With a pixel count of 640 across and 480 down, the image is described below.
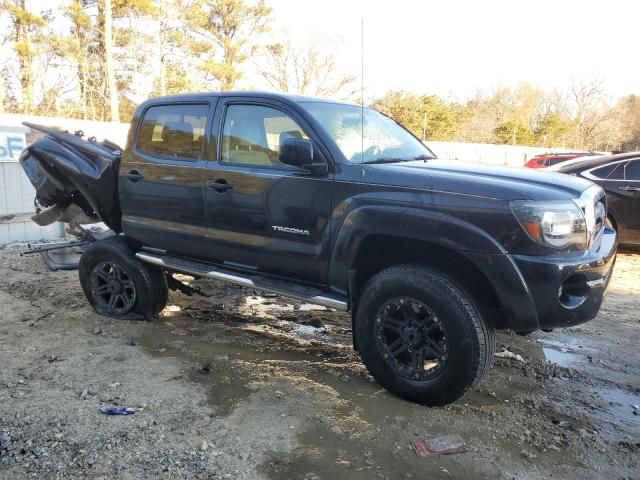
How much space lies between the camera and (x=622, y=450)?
3043 mm

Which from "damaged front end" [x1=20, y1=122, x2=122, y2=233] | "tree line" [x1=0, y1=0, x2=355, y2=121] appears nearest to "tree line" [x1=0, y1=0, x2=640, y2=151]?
"tree line" [x1=0, y1=0, x2=355, y2=121]

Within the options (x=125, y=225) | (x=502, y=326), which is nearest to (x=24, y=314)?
(x=125, y=225)

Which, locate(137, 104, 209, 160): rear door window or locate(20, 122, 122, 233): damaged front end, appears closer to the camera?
locate(137, 104, 209, 160): rear door window

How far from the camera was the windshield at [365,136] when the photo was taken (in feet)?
12.7

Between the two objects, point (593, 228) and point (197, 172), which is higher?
point (197, 172)

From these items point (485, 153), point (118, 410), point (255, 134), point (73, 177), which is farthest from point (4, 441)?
point (485, 153)

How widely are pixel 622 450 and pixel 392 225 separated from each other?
5.99 ft

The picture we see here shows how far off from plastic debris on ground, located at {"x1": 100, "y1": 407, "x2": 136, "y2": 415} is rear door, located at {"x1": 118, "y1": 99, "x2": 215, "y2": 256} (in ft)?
4.80

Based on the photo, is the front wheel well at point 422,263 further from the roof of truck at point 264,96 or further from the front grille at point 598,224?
the roof of truck at point 264,96

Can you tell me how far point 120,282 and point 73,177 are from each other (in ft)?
3.85

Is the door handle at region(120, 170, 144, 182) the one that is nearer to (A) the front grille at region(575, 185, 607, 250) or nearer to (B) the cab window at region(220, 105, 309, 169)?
(B) the cab window at region(220, 105, 309, 169)

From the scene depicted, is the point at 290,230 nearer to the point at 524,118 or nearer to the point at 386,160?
the point at 386,160

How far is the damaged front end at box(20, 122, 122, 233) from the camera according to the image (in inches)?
203

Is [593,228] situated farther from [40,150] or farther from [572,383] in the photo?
[40,150]
